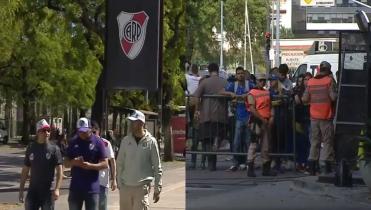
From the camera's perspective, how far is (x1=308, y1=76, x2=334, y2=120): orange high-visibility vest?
3145mm

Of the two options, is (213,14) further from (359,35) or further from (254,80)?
(359,35)

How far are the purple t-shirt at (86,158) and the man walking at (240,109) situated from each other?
238 inches

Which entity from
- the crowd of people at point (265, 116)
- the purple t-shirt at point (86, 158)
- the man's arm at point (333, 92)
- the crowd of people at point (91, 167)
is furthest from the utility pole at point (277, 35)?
the purple t-shirt at point (86, 158)

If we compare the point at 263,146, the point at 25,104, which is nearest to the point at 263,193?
the point at 263,146

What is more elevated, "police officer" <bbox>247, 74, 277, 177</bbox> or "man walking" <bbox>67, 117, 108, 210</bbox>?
"police officer" <bbox>247, 74, 277, 177</bbox>

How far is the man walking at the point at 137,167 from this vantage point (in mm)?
8812

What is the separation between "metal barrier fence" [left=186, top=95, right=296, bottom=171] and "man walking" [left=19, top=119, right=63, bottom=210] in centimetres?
671

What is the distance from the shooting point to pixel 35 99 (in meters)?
49.6

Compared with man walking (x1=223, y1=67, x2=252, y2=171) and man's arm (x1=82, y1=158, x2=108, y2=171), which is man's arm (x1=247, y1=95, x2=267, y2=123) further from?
man's arm (x1=82, y1=158, x2=108, y2=171)

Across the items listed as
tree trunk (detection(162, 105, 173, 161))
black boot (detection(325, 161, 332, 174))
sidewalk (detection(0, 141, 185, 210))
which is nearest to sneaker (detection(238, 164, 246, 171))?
black boot (detection(325, 161, 332, 174))

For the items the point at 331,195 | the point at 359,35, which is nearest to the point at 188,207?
the point at 331,195

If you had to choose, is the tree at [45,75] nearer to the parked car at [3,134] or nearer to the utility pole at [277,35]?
the parked car at [3,134]

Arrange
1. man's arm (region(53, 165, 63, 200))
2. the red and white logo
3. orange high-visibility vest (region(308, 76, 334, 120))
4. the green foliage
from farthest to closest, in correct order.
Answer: the green foliage, the red and white logo, man's arm (region(53, 165, 63, 200)), orange high-visibility vest (region(308, 76, 334, 120))

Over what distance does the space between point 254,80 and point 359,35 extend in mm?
480
